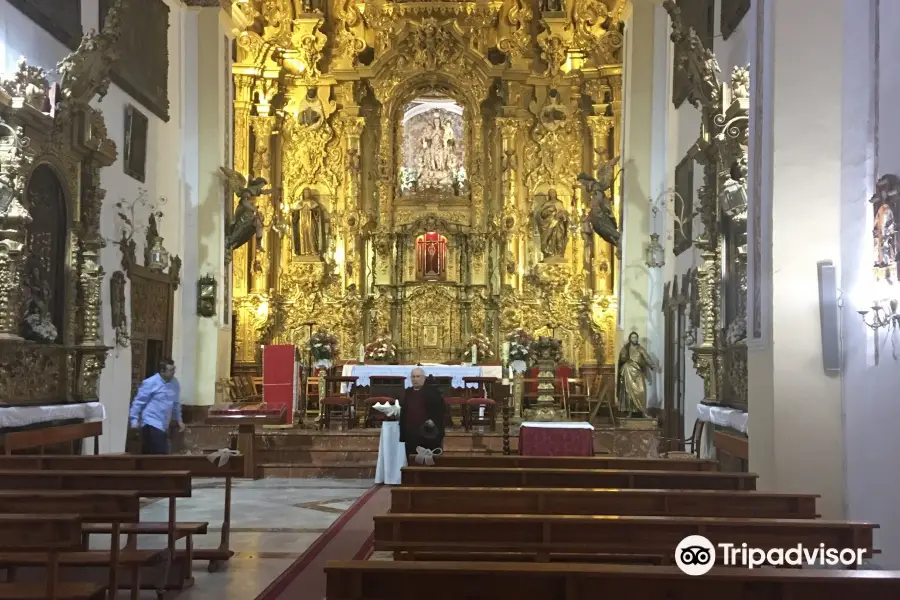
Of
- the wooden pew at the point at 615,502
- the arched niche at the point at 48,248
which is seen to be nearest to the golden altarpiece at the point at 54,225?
the arched niche at the point at 48,248

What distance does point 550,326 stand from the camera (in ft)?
68.5

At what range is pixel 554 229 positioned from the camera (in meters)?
21.2

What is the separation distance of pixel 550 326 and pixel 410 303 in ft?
A: 10.3

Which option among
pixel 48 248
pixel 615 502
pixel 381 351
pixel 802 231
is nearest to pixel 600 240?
pixel 381 351

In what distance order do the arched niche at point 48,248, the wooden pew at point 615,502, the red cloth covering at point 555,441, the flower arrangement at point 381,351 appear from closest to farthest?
the wooden pew at point 615,502 → the arched niche at point 48,248 → the red cloth covering at point 555,441 → the flower arrangement at point 381,351

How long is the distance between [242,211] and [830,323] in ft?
42.9

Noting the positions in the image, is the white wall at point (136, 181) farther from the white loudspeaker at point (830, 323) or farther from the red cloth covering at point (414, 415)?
the white loudspeaker at point (830, 323)

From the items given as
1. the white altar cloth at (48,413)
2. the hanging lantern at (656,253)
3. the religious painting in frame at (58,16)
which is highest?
the religious painting in frame at (58,16)

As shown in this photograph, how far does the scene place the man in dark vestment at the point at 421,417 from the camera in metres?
10.4

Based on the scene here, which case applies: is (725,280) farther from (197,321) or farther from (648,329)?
(197,321)

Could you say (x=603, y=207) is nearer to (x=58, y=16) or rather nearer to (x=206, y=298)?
(x=206, y=298)

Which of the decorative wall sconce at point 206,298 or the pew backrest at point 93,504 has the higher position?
the decorative wall sconce at point 206,298

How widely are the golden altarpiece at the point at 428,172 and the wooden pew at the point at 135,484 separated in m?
14.2

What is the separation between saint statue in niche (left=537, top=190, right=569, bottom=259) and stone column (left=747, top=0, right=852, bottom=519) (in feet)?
40.1
